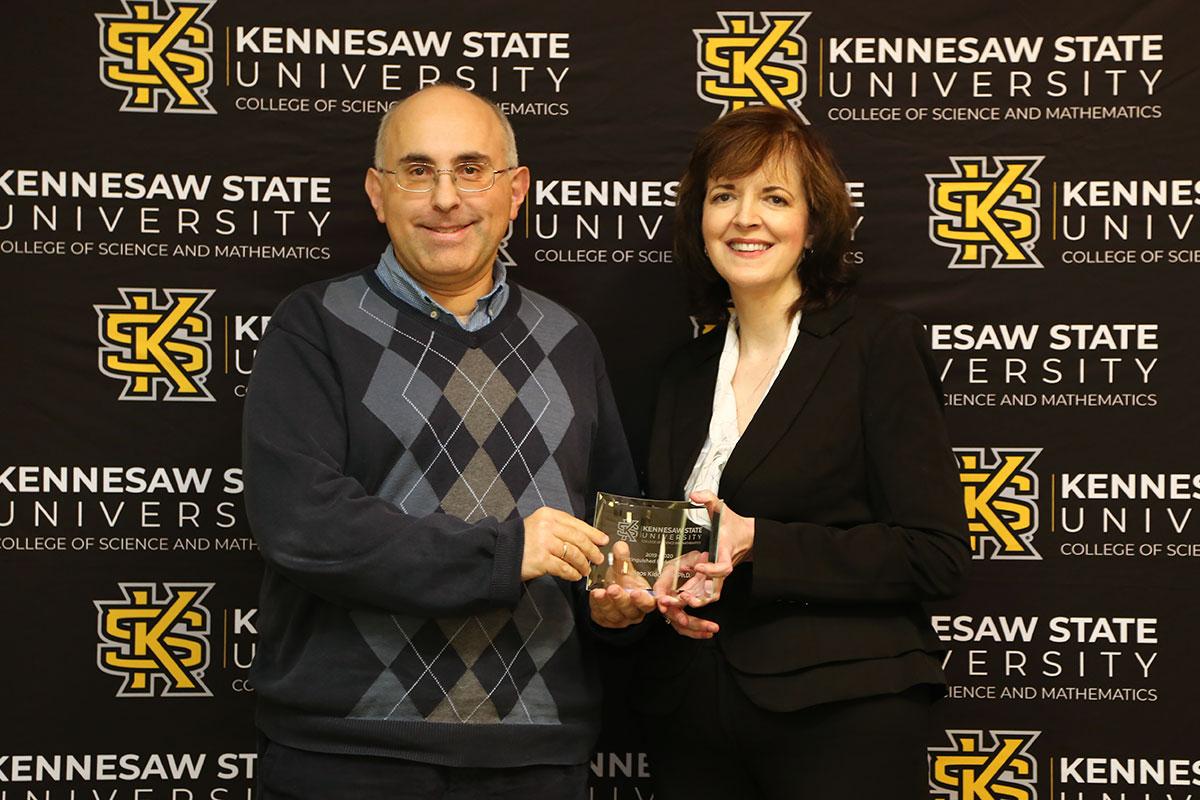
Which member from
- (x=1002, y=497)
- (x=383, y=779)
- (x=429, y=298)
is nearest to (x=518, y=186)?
(x=429, y=298)

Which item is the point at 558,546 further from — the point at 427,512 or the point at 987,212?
the point at 987,212

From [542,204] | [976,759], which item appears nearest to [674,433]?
[542,204]

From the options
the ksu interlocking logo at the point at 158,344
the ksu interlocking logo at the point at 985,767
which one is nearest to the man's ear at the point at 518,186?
the ksu interlocking logo at the point at 158,344

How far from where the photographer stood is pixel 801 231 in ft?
7.25

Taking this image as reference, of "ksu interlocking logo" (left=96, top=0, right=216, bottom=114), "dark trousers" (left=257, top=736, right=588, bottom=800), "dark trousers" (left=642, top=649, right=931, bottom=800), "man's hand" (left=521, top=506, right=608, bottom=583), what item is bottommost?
"dark trousers" (left=257, top=736, right=588, bottom=800)

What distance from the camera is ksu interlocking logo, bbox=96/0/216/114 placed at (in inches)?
109

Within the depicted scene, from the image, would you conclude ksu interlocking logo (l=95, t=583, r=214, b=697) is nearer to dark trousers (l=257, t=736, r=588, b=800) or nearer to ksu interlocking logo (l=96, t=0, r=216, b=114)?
dark trousers (l=257, t=736, r=588, b=800)

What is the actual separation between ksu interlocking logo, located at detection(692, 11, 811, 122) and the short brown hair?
569 millimetres

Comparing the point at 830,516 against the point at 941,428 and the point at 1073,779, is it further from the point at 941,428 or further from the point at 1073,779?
the point at 1073,779

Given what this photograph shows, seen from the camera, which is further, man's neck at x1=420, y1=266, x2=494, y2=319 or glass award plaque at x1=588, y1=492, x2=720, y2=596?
man's neck at x1=420, y1=266, x2=494, y2=319

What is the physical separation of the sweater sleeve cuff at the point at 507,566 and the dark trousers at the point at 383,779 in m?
0.34

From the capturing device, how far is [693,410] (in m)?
2.31

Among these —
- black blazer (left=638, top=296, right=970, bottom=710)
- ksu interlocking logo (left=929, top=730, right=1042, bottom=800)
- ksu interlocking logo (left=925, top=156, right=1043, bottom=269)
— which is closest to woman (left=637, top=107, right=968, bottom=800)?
black blazer (left=638, top=296, right=970, bottom=710)

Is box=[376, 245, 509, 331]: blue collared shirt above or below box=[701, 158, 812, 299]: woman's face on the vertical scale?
below
